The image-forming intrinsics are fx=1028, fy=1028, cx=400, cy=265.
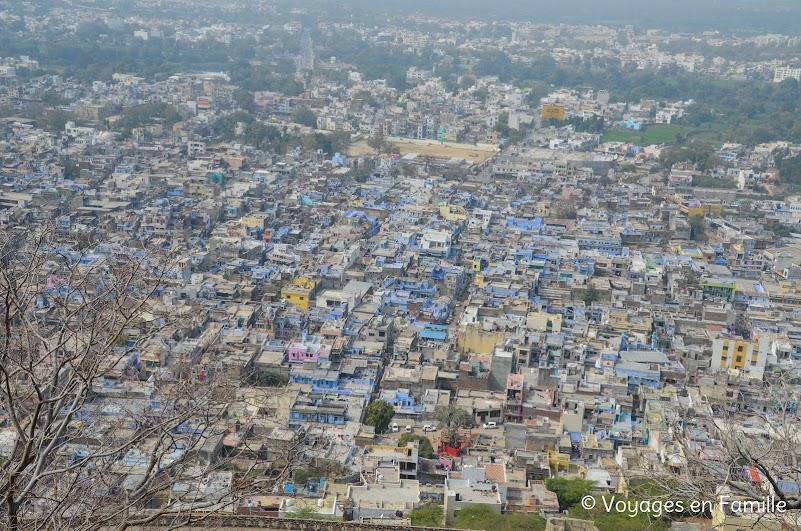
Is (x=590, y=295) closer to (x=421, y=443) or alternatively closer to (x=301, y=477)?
(x=421, y=443)

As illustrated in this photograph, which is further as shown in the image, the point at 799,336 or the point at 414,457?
the point at 799,336

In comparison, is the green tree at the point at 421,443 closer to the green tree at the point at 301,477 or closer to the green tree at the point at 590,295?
the green tree at the point at 301,477

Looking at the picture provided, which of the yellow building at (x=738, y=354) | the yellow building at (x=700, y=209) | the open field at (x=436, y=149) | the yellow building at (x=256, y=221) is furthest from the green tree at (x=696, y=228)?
the yellow building at (x=256, y=221)

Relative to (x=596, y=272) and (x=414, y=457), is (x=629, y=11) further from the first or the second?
(x=414, y=457)

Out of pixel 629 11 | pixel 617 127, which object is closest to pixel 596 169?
pixel 617 127

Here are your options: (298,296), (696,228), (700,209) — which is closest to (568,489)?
(298,296)
